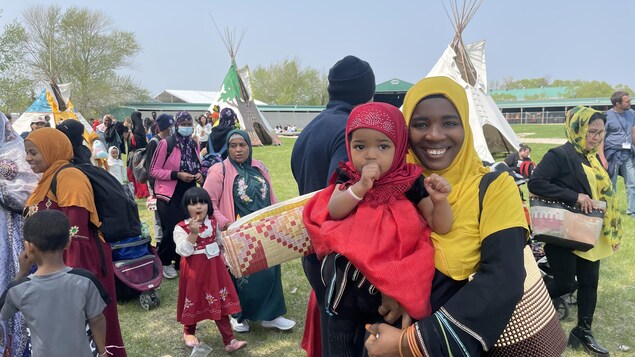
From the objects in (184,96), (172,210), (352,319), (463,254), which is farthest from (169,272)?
(184,96)

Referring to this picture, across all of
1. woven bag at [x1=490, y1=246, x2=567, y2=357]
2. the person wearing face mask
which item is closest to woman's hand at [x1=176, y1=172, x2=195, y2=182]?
the person wearing face mask

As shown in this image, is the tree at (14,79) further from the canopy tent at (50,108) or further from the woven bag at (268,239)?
the woven bag at (268,239)

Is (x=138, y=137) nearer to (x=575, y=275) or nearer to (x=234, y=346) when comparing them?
(x=234, y=346)

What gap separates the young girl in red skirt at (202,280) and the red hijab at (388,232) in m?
2.36

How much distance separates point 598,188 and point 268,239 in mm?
3059

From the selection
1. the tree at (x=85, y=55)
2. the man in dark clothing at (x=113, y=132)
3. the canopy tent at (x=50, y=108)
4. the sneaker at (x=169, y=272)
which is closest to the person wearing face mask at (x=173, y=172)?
the sneaker at (x=169, y=272)

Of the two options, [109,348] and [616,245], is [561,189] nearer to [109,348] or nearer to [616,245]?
[616,245]

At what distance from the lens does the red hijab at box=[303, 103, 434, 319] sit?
1.49 metres

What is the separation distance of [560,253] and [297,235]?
2794 millimetres

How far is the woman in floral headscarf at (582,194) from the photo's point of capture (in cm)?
363

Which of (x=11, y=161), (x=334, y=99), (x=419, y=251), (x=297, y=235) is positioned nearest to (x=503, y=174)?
(x=419, y=251)

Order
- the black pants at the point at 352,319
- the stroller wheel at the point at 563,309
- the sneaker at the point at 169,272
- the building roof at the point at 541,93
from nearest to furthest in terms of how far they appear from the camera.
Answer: the black pants at the point at 352,319 < the stroller wheel at the point at 563,309 < the sneaker at the point at 169,272 < the building roof at the point at 541,93

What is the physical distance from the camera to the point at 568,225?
3.58 meters

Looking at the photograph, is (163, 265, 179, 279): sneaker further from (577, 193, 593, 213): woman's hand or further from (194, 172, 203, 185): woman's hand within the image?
A: (577, 193, 593, 213): woman's hand
